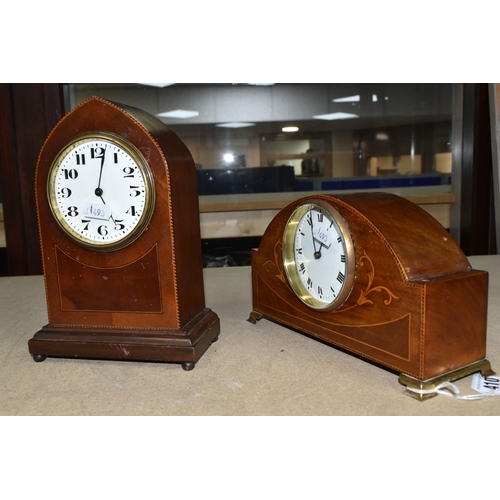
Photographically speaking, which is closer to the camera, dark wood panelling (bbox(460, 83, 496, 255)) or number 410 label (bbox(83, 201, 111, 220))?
number 410 label (bbox(83, 201, 111, 220))

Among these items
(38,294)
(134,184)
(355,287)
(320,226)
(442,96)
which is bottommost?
(38,294)

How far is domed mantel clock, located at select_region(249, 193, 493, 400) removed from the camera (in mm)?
1049

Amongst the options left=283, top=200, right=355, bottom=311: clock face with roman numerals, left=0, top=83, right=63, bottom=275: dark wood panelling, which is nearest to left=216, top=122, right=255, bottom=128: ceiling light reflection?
left=0, top=83, right=63, bottom=275: dark wood panelling

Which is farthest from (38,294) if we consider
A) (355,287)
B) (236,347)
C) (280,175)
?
(280,175)

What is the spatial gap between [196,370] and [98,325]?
0.29m

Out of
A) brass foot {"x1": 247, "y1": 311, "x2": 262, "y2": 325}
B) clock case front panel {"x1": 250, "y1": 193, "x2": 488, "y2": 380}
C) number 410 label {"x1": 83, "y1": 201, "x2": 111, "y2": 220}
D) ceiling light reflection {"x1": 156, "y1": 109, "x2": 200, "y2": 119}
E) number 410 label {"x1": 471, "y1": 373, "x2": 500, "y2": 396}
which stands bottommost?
number 410 label {"x1": 471, "y1": 373, "x2": 500, "y2": 396}

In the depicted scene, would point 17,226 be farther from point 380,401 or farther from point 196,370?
point 380,401

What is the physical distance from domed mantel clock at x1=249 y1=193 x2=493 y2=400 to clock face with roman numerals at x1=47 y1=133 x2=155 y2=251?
1.35 feet


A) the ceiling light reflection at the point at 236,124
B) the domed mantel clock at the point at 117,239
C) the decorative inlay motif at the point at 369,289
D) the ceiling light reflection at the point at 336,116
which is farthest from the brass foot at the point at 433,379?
the ceiling light reflection at the point at 336,116

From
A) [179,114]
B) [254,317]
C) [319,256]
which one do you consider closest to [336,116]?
[179,114]

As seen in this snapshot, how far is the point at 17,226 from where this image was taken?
3.21m

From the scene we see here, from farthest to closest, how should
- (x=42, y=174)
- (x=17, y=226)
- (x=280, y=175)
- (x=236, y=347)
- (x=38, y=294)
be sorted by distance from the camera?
(x=280, y=175)
(x=17, y=226)
(x=38, y=294)
(x=236, y=347)
(x=42, y=174)

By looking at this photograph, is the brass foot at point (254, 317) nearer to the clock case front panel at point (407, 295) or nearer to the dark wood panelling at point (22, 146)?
the clock case front panel at point (407, 295)

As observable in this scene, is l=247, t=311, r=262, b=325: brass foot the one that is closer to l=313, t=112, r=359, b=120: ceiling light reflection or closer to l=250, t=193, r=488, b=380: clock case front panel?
l=250, t=193, r=488, b=380: clock case front panel
